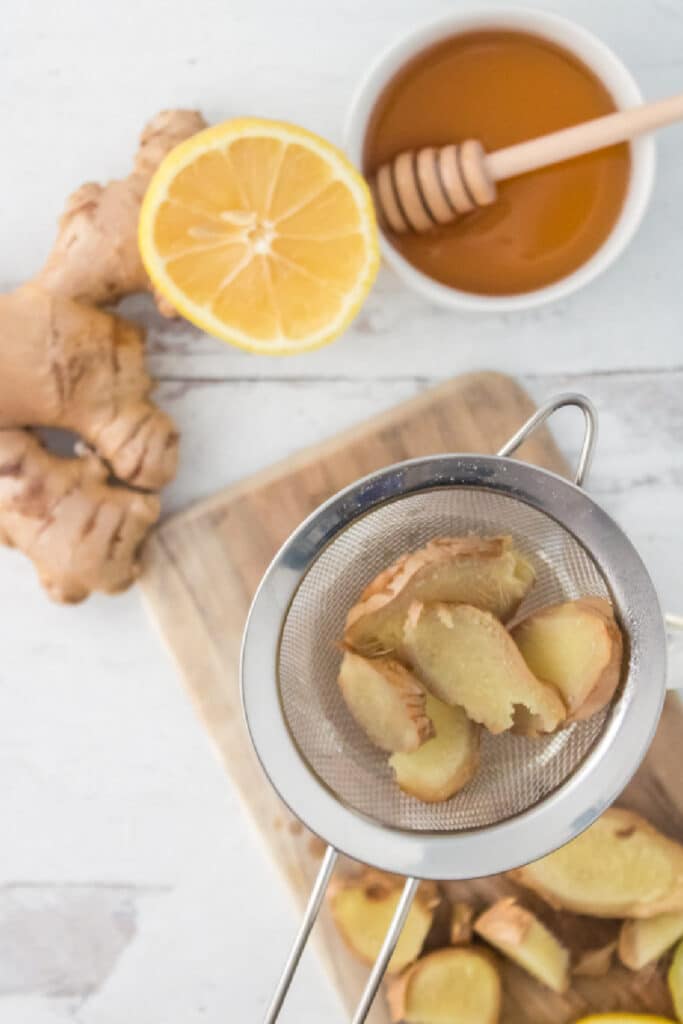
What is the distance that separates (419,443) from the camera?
2.85 ft

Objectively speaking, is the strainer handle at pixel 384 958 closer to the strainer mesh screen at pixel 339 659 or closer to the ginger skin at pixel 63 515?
the strainer mesh screen at pixel 339 659

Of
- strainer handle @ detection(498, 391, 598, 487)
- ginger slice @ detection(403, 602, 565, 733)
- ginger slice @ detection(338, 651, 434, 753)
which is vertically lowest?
ginger slice @ detection(338, 651, 434, 753)

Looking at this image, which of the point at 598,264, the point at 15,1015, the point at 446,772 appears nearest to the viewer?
the point at 446,772

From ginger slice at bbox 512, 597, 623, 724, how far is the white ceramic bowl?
0.26 metres

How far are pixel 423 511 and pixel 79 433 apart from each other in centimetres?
30

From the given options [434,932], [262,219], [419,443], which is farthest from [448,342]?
[434,932]

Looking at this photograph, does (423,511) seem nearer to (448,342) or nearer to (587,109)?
(448,342)

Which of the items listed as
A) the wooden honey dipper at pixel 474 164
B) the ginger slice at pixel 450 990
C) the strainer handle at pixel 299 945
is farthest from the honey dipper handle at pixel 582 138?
the ginger slice at pixel 450 990

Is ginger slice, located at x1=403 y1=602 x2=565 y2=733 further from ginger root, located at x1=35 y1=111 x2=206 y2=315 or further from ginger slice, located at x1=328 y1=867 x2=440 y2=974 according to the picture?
ginger root, located at x1=35 y1=111 x2=206 y2=315

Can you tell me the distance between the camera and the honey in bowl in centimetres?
82

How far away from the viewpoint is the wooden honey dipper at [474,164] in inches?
30.6

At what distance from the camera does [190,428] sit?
2.89 ft

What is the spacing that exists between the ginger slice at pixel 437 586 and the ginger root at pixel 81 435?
24cm

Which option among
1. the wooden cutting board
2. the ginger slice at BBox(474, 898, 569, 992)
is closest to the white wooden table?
the wooden cutting board
